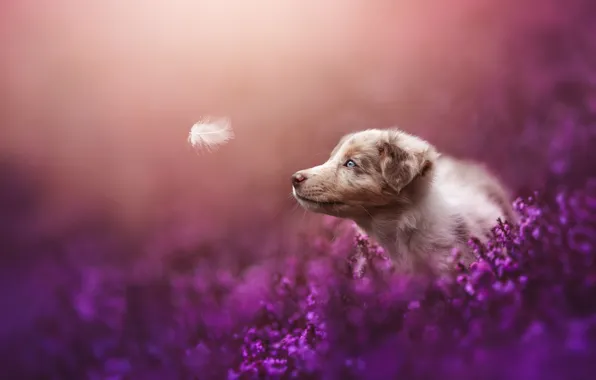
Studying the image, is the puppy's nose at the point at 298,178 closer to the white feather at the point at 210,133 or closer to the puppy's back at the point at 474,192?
the white feather at the point at 210,133

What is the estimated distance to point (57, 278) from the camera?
2.22 metres

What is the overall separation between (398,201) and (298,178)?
38 cm

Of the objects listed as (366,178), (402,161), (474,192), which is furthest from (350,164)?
(474,192)

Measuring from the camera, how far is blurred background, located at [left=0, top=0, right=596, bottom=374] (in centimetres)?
222

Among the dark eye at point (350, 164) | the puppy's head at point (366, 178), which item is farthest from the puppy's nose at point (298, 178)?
the dark eye at point (350, 164)

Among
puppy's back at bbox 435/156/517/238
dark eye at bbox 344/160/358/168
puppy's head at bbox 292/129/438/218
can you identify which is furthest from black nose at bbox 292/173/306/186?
puppy's back at bbox 435/156/517/238

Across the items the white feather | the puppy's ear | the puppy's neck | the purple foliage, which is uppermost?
the white feather

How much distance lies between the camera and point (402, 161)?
6.52 feet

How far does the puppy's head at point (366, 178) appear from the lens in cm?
200

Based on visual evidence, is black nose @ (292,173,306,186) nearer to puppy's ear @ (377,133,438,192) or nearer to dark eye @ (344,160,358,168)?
dark eye @ (344,160,358,168)

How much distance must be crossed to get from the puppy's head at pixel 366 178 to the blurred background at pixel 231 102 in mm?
184

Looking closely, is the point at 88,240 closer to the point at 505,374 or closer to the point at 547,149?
the point at 505,374

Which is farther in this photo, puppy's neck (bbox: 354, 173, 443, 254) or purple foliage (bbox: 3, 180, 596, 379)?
puppy's neck (bbox: 354, 173, 443, 254)

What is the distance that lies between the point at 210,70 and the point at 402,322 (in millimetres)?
1232
